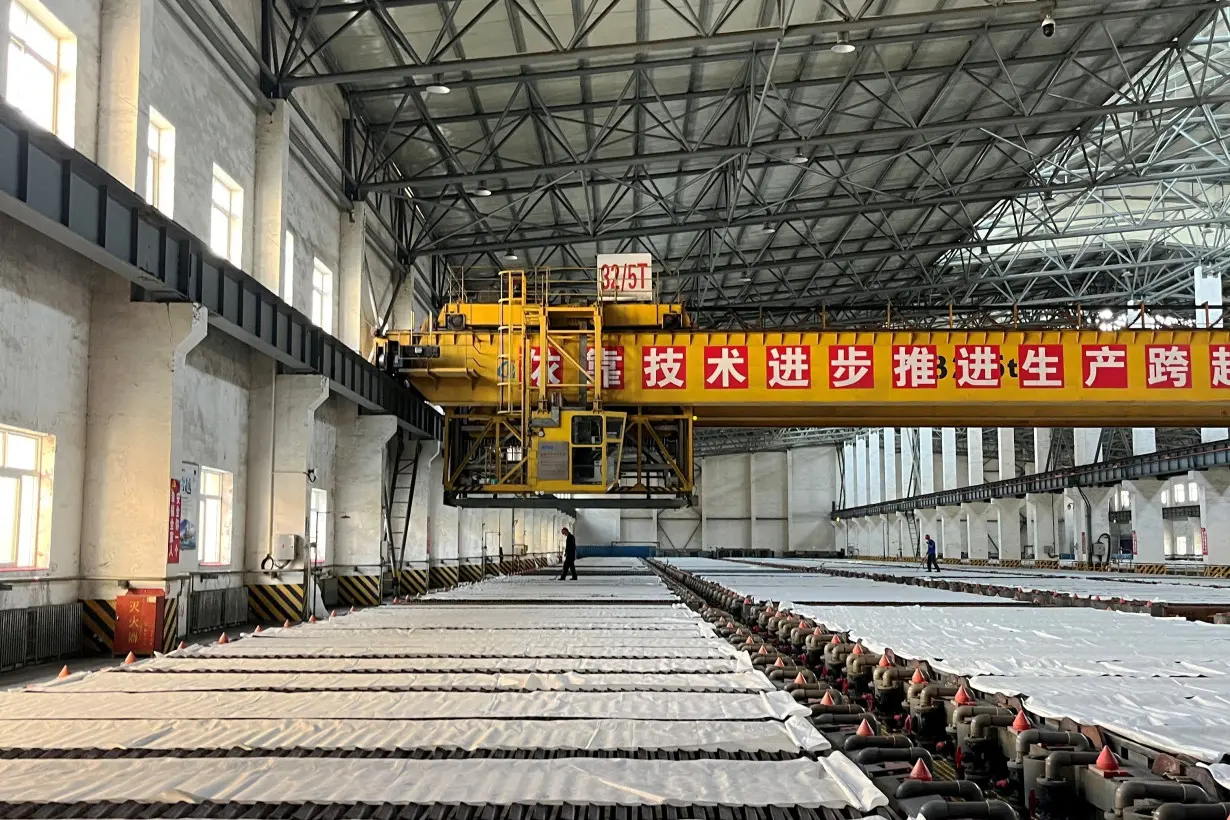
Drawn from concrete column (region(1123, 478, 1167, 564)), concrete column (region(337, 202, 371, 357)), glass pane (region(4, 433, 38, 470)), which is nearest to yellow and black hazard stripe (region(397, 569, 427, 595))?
concrete column (region(337, 202, 371, 357))

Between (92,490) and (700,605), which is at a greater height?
(92,490)

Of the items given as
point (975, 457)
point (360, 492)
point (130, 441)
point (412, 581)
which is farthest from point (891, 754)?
point (975, 457)

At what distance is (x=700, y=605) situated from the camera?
1448cm

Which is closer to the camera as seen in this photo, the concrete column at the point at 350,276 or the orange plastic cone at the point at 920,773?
the orange plastic cone at the point at 920,773

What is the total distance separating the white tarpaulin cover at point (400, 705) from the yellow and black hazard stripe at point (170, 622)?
431 cm

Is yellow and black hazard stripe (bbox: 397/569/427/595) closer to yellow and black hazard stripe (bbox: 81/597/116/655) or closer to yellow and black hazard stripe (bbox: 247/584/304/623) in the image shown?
yellow and black hazard stripe (bbox: 247/584/304/623)

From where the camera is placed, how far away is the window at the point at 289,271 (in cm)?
1545

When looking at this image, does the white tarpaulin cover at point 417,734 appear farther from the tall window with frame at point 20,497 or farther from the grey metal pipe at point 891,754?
the tall window with frame at point 20,497

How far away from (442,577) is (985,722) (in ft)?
65.9

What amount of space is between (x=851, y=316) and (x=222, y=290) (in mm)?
31282

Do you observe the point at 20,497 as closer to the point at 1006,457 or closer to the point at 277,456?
the point at 277,456

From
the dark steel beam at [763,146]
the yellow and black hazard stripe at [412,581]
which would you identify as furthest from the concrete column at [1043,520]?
the yellow and black hazard stripe at [412,581]

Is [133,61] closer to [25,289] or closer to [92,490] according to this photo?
[25,289]

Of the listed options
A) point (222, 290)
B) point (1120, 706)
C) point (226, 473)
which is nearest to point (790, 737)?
point (1120, 706)
